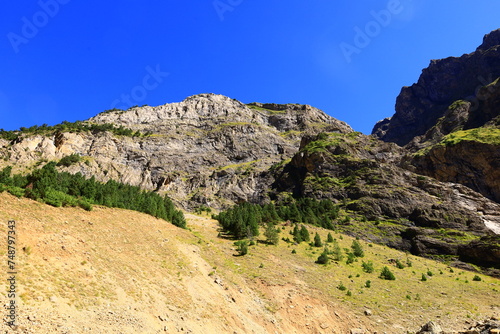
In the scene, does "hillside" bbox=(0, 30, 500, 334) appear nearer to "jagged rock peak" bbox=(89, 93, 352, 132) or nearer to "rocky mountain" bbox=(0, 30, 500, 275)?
"rocky mountain" bbox=(0, 30, 500, 275)

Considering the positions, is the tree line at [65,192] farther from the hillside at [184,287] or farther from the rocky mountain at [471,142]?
the rocky mountain at [471,142]

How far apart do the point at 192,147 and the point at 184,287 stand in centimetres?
12115

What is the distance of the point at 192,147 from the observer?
461ft

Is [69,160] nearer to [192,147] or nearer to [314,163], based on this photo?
[192,147]

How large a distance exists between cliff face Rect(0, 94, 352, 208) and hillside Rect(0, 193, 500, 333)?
61345 millimetres

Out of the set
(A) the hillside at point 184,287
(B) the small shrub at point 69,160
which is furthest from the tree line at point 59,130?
(A) the hillside at point 184,287

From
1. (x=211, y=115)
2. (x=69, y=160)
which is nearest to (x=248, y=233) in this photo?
(x=69, y=160)

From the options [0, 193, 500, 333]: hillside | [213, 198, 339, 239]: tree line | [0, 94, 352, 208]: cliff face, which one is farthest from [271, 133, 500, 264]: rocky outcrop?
[0, 193, 500, 333]: hillside

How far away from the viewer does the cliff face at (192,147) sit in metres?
104

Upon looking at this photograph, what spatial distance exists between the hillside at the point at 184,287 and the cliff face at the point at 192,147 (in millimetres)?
61345

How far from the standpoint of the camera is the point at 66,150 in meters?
110

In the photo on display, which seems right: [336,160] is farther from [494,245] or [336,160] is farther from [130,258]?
[130,258]

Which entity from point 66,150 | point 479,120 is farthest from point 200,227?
point 479,120

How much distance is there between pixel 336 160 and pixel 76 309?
9405cm
